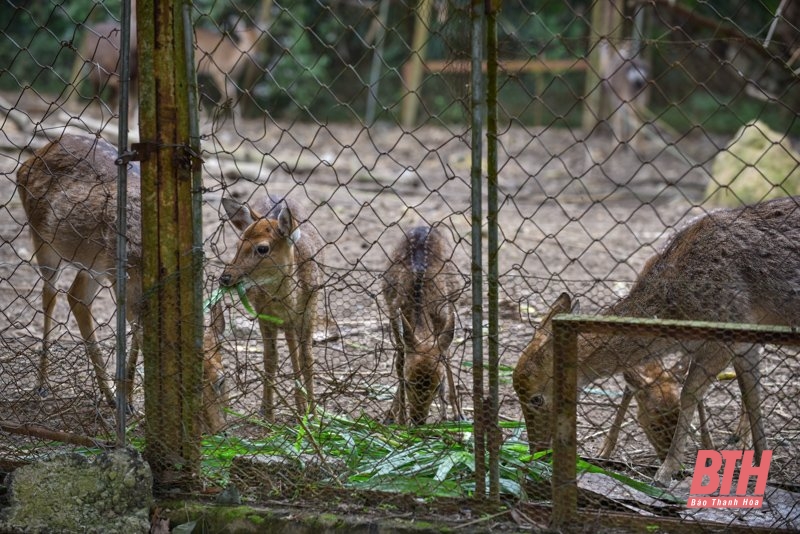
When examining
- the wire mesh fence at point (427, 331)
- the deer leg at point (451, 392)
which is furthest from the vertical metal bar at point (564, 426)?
the deer leg at point (451, 392)

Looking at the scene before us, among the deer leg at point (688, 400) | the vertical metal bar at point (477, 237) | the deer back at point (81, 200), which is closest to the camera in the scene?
the vertical metal bar at point (477, 237)

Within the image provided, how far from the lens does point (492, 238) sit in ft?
11.1

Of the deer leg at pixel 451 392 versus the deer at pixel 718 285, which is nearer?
the deer leg at pixel 451 392

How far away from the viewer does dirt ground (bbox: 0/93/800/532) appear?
376cm

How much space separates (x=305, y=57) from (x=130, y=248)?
13.8m

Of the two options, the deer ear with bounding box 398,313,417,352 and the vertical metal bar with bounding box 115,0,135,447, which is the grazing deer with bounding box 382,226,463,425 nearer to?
the deer ear with bounding box 398,313,417,352

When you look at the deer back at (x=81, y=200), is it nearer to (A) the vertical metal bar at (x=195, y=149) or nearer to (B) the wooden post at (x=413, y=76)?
(A) the vertical metal bar at (x=195, y=149)

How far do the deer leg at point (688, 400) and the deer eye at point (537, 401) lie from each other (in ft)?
2.02

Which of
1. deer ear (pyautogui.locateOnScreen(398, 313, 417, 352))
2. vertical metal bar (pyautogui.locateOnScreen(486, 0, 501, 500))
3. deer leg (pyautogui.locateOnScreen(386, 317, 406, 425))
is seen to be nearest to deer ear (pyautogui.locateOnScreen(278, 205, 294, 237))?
deer ear (pyautogui.locateOnScreen(398, 313, 417, 352))

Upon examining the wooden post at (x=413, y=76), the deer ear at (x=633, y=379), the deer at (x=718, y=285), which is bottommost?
the deer ear at (x=633, y=379)

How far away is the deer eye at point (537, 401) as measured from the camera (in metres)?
4.56

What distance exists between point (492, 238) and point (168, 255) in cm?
120

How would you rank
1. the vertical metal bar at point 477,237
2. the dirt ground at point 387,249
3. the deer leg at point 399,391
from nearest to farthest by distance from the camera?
1. the vertical metal bar at point 477,237
2. the dirt ground at point 387,249
3. the deer leg at point 399,391

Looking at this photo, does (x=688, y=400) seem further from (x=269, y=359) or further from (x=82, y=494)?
(x=82, y=494)
